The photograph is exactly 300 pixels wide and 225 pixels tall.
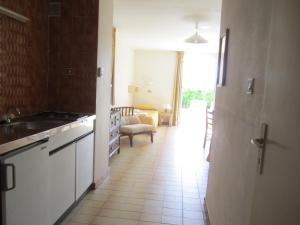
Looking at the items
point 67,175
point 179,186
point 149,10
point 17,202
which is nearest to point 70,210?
point 67,175

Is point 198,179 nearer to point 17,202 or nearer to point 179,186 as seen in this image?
point 179,186

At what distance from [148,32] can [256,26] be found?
435 centimetres

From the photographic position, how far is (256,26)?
1312 mm

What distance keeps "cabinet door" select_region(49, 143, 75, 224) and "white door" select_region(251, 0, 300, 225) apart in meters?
1.49

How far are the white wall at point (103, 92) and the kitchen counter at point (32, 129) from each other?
0.93 ft

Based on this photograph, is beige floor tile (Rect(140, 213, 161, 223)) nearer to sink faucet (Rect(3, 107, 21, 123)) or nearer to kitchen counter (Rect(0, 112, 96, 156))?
kitchen counter (Rect(0, 112, 96, 156))

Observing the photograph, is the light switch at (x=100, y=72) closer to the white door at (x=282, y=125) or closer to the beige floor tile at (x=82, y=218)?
the beige floor tile at (x=82, y=218)

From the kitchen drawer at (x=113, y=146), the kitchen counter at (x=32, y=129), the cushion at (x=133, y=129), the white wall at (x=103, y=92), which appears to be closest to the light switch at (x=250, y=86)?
the kitchen counter at (x=32, y=129)

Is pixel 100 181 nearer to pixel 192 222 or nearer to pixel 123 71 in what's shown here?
pixel 192 222

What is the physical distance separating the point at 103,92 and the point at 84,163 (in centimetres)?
90

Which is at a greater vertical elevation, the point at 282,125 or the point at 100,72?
the point at 100,72

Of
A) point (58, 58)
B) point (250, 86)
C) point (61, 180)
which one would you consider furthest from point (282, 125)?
point (58, 58)

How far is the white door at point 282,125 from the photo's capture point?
2.51 feet

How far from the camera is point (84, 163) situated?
102 inches
